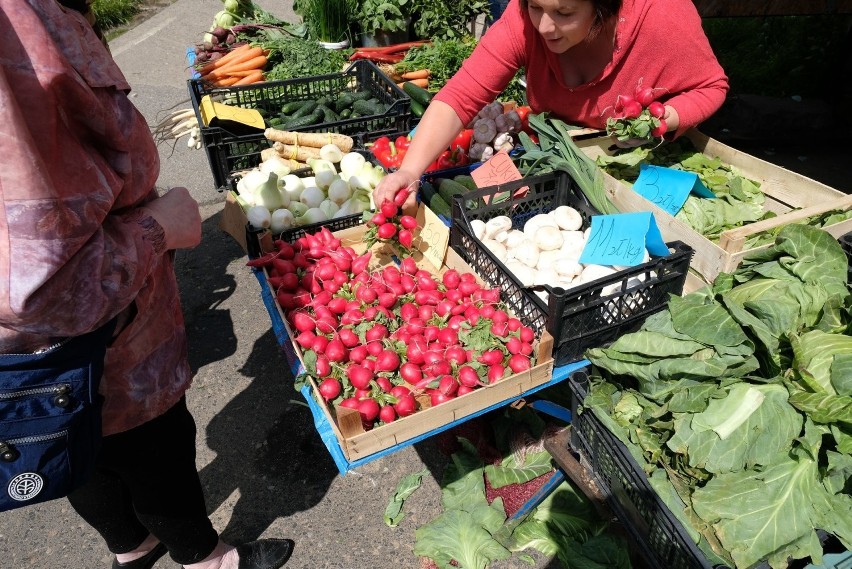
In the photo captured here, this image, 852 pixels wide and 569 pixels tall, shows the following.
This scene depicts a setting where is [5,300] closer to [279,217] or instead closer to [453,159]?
[279,217]

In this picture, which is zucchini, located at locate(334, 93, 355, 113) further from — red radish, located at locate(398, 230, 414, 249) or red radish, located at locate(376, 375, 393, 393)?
red radish, located at locate(376, 375, 393, 393)

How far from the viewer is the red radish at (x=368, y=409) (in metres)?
1.77

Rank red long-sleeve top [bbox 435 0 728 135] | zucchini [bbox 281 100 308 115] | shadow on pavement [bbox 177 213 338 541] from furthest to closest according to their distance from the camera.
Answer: zucchini [bbox 281 100 308 115] → shadow on pavement [bbox 177 213 338 541] → red long-sleeve top [bbox 435 0 728 135]

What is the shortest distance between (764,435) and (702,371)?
8.8 inches

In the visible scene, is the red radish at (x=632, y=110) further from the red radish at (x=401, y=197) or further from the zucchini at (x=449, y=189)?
the red radish at (x=401, y=197)

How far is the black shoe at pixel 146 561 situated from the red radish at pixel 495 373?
1.56 m

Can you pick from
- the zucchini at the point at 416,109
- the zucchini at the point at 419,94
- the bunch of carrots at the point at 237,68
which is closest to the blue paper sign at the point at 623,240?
the zucchini at the point at 416,109

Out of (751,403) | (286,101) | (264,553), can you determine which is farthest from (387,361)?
(286,101)

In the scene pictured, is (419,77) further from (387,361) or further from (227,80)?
(387,361)

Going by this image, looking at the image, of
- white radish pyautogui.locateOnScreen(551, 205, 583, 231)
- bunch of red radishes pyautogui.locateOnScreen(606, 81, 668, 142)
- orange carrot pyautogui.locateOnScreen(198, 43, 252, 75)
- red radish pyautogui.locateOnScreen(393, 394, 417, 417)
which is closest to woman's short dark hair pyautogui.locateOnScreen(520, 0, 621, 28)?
bunch of red radishes pyautogui.locateOnScreen(606, 81, 668, 142)

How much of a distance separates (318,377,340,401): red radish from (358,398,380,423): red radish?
11cm

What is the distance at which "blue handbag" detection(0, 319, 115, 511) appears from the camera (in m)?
1.21

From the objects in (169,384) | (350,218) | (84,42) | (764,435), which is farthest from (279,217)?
(764,435)

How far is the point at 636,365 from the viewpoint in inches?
71.9
